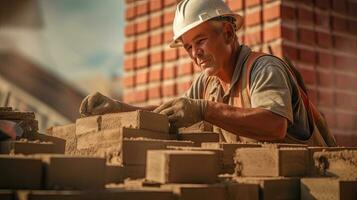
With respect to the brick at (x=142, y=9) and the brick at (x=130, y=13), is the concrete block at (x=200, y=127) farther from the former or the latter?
the brick at (x=130, y=13)

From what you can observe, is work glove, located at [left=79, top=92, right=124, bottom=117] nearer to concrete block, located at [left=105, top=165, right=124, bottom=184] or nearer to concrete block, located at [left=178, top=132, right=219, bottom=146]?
concrete block, located at [left=178, top=132, right=219, bottom=146]

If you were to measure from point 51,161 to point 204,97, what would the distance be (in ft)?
6.49

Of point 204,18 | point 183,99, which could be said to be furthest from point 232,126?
point 204,18

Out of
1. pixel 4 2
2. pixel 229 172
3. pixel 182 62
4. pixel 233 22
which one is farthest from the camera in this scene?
pixel 4 2

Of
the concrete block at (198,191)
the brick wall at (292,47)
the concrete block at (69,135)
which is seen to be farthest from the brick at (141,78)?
the concrete block at (198,191)

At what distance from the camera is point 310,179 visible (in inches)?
90.5

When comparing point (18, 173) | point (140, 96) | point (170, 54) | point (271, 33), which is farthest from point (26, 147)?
point (140, 96)

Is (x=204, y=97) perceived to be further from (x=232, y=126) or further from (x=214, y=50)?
(x=232, y=126)

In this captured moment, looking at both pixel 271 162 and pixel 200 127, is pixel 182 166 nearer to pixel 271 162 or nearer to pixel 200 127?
pixel 271 162

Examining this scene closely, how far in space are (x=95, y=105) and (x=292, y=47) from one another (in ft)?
5.54

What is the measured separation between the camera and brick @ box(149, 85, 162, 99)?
4.88 meters

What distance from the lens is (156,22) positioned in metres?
4.98

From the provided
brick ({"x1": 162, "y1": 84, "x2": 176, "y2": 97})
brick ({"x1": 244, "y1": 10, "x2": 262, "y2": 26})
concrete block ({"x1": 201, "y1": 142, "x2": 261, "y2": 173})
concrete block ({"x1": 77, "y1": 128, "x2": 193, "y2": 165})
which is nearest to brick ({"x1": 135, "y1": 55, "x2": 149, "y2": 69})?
brick ({"x1": 162, "y1": 84, "x2": 176, "y2": 97})

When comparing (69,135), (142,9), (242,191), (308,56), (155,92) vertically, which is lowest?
(242,191)
